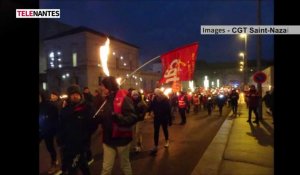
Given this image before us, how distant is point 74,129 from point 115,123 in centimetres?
75

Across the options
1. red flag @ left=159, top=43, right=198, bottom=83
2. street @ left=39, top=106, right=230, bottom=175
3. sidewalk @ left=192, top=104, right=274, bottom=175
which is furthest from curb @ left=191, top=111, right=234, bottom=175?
red flag @ left=159, top=43, right=198, bottom=83

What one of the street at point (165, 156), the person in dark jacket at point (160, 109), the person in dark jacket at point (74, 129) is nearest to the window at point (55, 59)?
the street at point (165, 156)

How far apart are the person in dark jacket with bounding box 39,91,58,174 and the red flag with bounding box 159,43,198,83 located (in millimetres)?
3420

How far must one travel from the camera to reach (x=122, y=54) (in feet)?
165

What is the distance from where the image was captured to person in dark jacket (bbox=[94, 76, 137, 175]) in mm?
5738

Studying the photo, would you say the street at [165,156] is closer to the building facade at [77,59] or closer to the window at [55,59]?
the building facade at [77,59]

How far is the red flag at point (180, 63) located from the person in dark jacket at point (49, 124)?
11.2 ft
